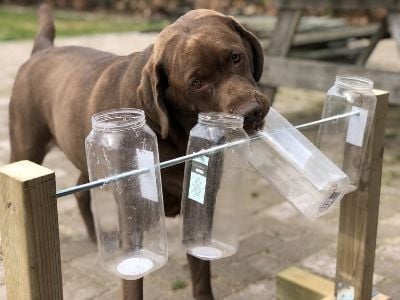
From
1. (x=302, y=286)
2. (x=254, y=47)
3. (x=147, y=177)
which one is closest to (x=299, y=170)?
(x=254, y=47)

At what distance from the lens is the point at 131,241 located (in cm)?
169

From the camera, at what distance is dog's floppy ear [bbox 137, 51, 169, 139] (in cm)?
195

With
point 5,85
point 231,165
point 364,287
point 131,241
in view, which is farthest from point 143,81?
point 5,85

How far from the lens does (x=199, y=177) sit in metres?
1.70

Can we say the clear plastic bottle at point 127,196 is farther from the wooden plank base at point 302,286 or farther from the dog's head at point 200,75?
the wooden plank base at point 302,286

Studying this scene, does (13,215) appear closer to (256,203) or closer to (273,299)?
(273,299)

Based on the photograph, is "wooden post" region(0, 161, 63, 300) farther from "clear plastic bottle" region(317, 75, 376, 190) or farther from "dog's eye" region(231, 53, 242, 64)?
"clear plastic bottle" region(317, 75, 376, 190)

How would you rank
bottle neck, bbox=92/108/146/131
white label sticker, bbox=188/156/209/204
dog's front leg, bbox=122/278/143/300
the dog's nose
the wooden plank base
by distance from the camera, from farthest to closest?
the wooden plank base
dog's front leg, bbox=122/278/143/300
the dog's nose
white label sticker, bbox=188/156/209/204
bottle neck, bbox=92/108/146/131

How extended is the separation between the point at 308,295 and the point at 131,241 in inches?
44.3

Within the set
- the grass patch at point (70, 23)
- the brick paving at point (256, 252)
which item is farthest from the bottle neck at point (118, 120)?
the grass patch at point (70, 23)

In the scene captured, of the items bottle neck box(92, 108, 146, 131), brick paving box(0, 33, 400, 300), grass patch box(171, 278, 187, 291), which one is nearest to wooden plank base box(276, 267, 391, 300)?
brick paving box(0, 33, 400, 300)

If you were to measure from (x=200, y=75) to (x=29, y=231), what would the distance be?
0.84 meters

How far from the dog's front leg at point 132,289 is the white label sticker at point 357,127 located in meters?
0.93

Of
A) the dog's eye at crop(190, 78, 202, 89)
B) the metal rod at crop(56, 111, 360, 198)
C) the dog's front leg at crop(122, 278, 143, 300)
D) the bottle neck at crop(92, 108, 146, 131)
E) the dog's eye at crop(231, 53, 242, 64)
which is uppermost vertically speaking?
the dog's eye at crop(231, 53, 242, 64)
